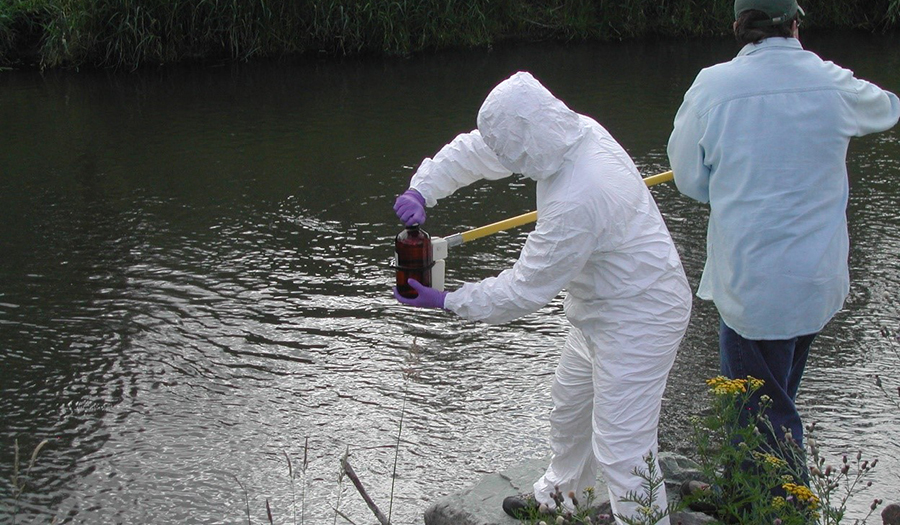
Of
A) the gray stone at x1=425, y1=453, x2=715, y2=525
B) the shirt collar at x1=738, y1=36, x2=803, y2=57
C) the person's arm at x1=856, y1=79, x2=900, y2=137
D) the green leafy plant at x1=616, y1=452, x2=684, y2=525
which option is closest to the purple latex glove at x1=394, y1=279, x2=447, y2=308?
the green leafy plant at x1=616, y1=452, x2=684, y2=525

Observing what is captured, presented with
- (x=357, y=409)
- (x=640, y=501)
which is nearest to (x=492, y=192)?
(x=357, y=409)

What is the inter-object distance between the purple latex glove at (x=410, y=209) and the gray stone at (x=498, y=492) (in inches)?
41.2

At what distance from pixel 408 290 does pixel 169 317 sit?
294 cm

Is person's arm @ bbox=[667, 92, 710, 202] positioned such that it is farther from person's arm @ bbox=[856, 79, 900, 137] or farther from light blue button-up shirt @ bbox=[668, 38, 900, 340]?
person's arm @ bbox=[856, 79, 900, 137]

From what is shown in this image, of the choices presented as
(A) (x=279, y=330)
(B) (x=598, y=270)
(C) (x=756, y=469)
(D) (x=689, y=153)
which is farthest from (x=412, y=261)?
(A) (x=279, y=330)

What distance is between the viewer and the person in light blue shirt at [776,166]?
291 centimetres

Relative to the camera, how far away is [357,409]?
4730mm

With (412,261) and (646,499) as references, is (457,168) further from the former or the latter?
(646,499)

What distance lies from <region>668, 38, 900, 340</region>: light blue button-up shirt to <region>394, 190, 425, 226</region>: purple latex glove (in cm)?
85

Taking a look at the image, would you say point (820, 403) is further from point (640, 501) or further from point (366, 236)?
point (366, 236)

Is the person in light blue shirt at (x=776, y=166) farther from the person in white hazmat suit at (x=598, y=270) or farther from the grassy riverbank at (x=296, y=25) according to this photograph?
the grassy riverbank at (x=296, y=25)

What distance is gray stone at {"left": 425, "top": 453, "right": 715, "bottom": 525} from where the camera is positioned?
3.59 meters

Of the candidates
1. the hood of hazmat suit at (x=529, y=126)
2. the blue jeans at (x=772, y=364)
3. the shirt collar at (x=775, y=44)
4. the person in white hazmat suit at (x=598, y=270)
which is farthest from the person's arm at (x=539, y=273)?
the shirt collar at (x=775, y=44)

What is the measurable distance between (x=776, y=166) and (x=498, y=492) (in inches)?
60.7
